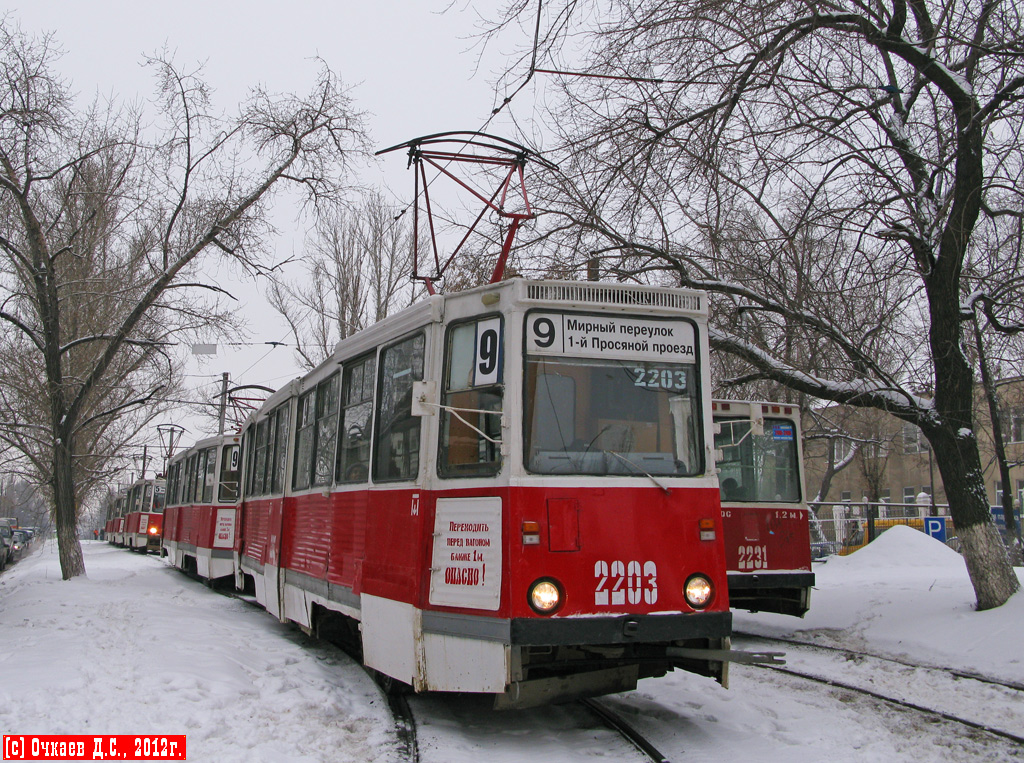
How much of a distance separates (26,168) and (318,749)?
1120cm

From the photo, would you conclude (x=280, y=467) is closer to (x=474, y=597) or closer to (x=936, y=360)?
(x=474, y=597)

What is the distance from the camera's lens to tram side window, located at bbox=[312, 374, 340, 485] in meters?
8.31

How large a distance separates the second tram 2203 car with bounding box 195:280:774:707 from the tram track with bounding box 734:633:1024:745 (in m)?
2.26

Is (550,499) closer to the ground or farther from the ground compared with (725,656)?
farther from the ground

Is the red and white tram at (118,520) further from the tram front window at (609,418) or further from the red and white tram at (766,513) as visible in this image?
the tram front window at (609,418)

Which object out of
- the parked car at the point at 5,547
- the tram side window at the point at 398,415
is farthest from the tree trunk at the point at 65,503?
the parked car at the point at 5,547

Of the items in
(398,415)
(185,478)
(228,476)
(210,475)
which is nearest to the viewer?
(398,415)

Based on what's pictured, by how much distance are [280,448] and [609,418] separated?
6.41 metres

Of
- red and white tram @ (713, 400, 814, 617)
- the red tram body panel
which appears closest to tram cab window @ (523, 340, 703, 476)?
red and white tram @ (713, 400, 814, 617)

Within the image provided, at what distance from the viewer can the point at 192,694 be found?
626 centimetres

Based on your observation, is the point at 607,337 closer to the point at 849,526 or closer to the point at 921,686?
the point at 921,686

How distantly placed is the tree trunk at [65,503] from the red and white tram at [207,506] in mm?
2451

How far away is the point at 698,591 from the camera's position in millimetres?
5645

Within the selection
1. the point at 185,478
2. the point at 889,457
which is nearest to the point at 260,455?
the point at 185,478
